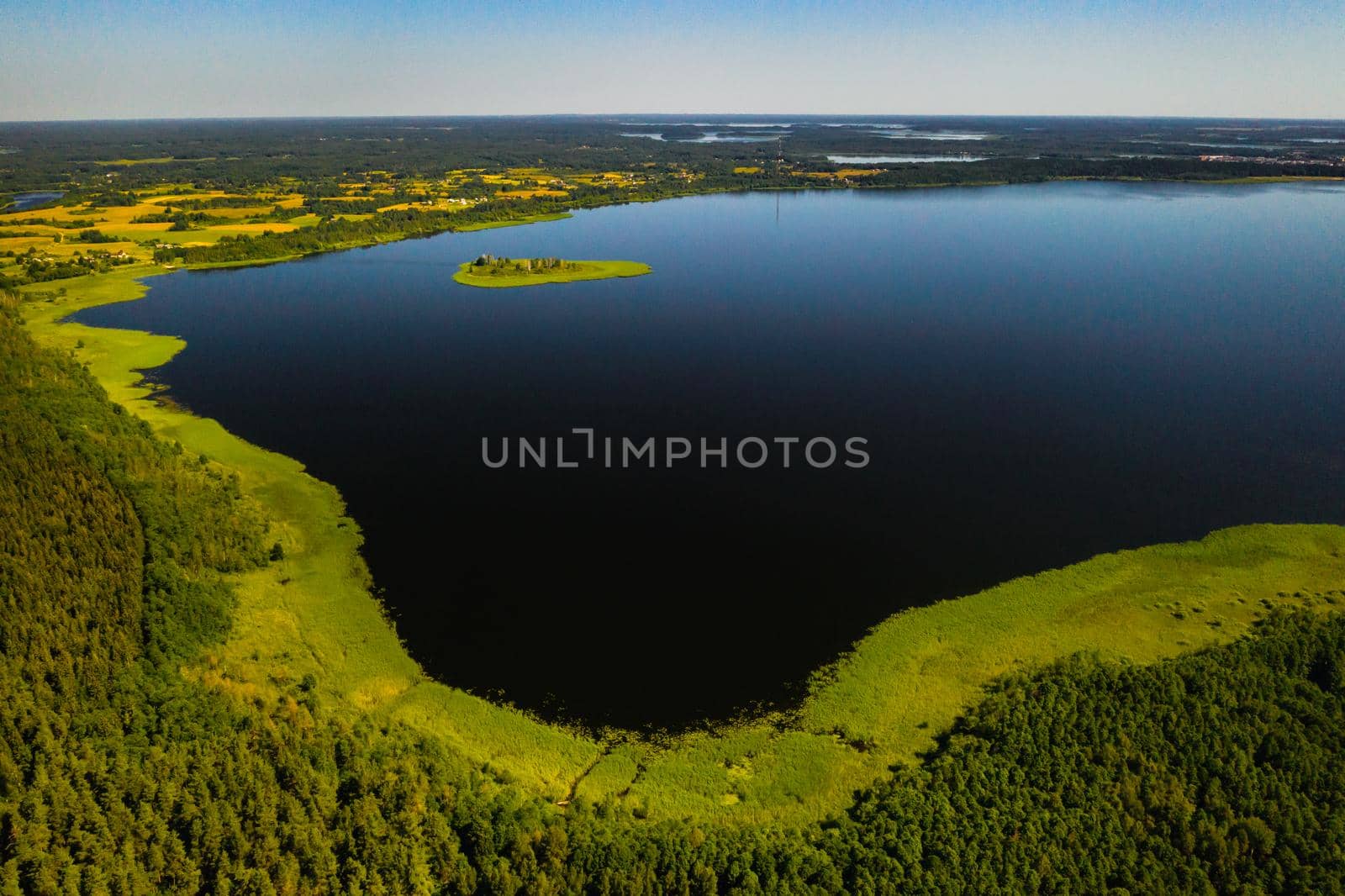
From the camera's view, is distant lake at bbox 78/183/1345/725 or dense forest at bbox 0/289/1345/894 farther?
distant lake at bbox 78/183/1345/725

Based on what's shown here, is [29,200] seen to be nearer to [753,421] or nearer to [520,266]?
[520,266]

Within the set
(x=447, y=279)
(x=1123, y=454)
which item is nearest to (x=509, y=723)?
(x=1123, y=454)

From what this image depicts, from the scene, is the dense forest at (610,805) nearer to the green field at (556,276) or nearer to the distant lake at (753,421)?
the distant lake at (753,421)

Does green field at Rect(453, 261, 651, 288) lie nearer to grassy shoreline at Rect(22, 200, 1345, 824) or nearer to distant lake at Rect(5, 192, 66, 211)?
grassy shoreline at Rect(22, 200, 1345, 824)

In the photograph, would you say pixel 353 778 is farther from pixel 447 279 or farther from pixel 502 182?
pixel 502 182

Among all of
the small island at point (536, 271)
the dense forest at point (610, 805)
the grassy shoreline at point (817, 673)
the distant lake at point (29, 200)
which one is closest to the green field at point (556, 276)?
the small island at point (536, 271)

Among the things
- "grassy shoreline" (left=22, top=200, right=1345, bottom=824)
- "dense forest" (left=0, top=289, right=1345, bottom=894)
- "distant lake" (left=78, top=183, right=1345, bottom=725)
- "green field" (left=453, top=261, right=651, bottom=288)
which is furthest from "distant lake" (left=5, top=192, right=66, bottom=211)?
"dense forest" (left=0, top=289, right=1345, bottom=894)

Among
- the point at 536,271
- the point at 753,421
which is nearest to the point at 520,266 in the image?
the point at 536,271
